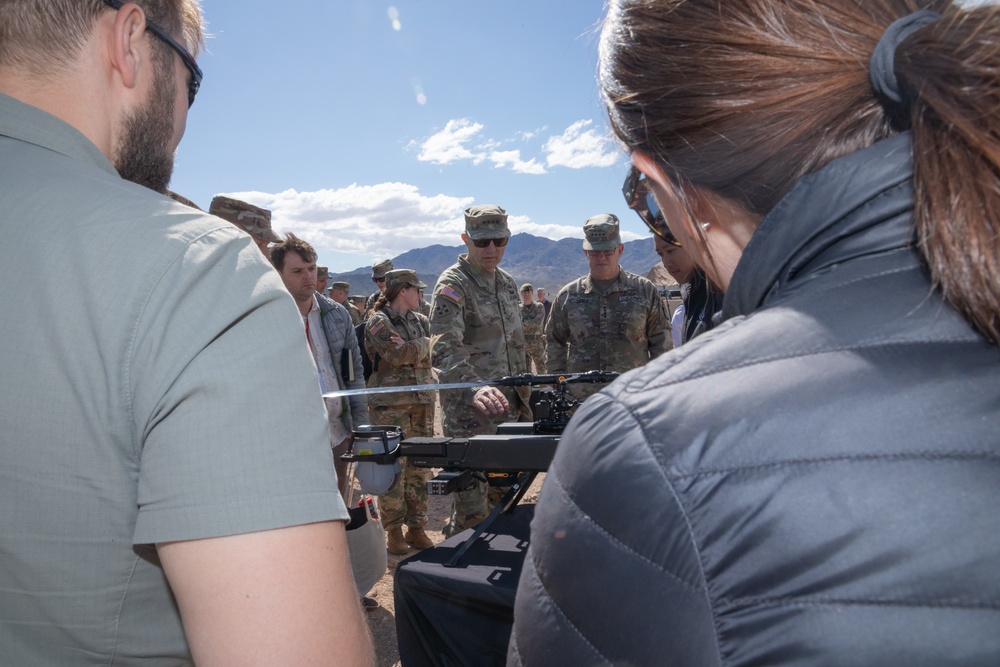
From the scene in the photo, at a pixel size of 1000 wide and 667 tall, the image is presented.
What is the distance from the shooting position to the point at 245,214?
3680 mm

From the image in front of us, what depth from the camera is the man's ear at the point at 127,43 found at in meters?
0.90

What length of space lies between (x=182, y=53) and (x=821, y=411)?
112 centimetres

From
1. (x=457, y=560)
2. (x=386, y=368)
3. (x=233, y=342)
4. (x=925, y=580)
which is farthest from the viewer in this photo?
(x=386, y=368)

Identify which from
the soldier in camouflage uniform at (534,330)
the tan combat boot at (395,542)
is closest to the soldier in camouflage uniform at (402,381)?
the tan combat boot at (395,542)

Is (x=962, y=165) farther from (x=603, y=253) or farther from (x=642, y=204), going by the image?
(x=603, y=253)

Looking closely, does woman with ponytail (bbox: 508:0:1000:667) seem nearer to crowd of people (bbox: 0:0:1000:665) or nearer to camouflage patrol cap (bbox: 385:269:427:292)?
crowd of people (bbox: 0:0:1000:665)

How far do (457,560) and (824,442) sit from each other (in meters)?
1.67

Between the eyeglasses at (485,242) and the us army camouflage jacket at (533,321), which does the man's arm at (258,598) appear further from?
the us army camouflage jacket at (533,321)

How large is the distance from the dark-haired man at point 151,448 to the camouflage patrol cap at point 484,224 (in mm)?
3600

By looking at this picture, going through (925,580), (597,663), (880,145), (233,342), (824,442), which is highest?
(880,145)

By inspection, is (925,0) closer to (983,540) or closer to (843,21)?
(843,21)

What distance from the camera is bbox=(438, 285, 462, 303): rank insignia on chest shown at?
4215mm

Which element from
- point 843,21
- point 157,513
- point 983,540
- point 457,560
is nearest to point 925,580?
point 983,540

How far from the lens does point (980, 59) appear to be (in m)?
0.60
